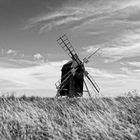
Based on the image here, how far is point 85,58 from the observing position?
2903 centimetres

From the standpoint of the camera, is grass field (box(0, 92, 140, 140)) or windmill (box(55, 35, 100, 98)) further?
windmill (box(55, 35, 100, 98))

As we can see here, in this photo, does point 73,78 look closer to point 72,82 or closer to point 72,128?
point 72,82

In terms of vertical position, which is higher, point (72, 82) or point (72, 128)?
point (72, 82)

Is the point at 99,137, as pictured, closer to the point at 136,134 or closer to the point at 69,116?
the point at 136,134

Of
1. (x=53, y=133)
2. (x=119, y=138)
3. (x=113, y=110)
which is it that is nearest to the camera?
(x=119, y=138)

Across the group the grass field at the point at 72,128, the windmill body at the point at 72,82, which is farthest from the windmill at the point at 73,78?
the grass field at the point at 72,128

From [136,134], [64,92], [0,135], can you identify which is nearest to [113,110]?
[136,134]

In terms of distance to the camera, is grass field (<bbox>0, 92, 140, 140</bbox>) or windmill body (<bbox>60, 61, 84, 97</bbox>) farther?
windmill body (<bbox>60, 61, 84, 97</bbox>)

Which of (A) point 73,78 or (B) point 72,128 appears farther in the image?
(A) point 73,78

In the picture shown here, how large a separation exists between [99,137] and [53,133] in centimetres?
101

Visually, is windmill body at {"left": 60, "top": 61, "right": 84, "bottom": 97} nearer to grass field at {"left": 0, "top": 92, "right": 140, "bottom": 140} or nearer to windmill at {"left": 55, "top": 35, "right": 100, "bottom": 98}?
windmill at {"left": 55, "top": 35, "right": 100, "bottom": 98}

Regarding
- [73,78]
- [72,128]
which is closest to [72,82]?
[73,78]

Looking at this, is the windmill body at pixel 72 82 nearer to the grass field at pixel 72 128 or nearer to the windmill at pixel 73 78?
the windmill at pixel 73 78

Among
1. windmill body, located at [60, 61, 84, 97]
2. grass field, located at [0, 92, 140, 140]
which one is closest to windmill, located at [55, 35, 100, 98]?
windmill body, located at [60, 61, 84, 97]
